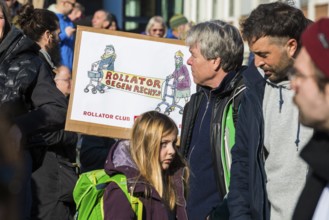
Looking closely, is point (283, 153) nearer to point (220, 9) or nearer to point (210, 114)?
point (210, 114)

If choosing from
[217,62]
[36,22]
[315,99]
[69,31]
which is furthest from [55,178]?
[69,31]

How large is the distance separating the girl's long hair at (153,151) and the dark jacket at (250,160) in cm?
59

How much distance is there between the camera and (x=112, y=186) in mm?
5676

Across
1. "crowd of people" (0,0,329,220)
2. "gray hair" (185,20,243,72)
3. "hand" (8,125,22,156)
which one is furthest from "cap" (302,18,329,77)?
"gray hair" (185,20,243,72)

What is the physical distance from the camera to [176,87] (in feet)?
23.8

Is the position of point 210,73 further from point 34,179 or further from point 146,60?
point 34,179

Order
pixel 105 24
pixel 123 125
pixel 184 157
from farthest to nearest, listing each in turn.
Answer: pixel 105 24, pixel 123 125, pixel 184 157

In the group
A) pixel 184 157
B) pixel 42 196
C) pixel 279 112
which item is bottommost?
pixel 42 196

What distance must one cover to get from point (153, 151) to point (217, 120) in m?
0.44

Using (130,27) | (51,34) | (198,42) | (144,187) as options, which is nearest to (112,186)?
(144,187)

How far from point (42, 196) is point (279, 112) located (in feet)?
8.98

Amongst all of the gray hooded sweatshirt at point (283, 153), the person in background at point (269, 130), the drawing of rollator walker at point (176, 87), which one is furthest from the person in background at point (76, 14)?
the gray hooded sweatshirt at point (283, 153)

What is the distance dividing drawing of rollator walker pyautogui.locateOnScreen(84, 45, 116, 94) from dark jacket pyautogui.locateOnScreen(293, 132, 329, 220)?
3690 millimetres

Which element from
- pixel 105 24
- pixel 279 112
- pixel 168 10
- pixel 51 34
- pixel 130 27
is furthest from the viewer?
pixel 168 10
